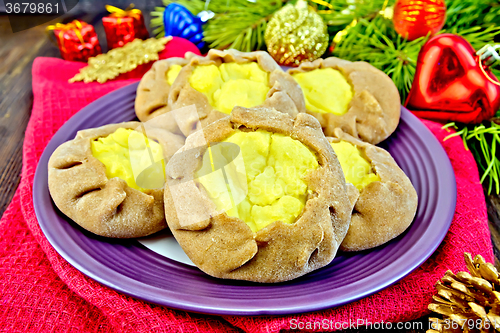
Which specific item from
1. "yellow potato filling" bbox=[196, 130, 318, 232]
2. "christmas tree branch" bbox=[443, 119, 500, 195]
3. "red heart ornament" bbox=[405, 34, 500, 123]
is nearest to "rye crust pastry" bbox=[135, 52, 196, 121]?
"yellow potato filling" bbox=[196, 130, 318, 232]

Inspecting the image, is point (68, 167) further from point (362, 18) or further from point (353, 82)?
point (362, 18)

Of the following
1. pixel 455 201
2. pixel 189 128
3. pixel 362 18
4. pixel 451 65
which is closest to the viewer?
pixel 455 201

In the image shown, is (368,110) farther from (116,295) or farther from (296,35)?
(116,295)

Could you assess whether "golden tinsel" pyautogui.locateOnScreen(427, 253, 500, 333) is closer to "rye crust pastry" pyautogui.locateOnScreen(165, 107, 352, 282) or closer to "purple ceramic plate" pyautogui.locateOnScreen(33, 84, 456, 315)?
"purple ceramic plate" pyautogui.locateOnScreen(33, 84, 456, 315)

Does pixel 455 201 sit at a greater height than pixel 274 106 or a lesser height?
lesser

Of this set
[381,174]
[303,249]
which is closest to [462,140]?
[381,174]

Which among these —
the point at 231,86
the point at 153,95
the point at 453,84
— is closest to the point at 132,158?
the point at 153,95
